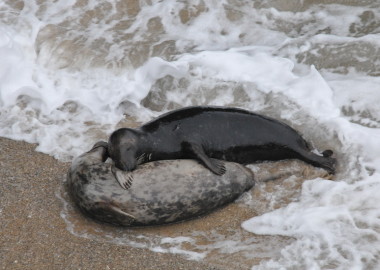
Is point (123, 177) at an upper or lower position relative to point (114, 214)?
upper

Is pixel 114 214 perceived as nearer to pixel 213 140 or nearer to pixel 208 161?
pixel 208 161

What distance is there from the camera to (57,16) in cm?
794

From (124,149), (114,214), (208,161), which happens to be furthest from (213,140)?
(114,214)

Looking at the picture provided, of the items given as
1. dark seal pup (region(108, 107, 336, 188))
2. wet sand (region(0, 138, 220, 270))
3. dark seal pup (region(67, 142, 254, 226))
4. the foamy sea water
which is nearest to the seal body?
dark seal pup (region(108, 107, 336, 188))

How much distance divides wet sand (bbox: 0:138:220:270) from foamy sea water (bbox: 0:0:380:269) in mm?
176

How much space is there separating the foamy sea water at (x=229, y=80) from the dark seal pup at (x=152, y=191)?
22cm

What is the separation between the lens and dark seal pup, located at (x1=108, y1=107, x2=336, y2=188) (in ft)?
16.5

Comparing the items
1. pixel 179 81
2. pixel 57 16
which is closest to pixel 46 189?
pixel 179 81

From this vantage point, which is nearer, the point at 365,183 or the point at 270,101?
the point at 365,183

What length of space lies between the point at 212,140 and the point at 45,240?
172 centimetres

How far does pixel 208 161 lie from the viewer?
5082 mm

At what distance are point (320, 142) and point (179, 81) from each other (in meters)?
1.81

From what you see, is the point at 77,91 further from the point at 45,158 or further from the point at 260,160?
the point at 260,160

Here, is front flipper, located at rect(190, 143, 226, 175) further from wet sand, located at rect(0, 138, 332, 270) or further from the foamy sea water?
the foamy sea water
